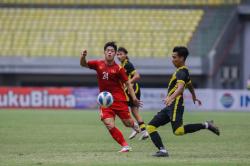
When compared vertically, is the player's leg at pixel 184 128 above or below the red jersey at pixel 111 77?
below

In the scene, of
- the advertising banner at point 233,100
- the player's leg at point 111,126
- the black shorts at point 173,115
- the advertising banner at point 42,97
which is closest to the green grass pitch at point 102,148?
the player's leg at point 111,126

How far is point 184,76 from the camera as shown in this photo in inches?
547

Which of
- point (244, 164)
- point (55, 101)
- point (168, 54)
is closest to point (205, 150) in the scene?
point (244, 164)

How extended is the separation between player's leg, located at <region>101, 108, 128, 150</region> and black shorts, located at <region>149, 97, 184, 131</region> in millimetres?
1010

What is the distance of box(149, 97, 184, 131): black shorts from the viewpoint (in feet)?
45.8

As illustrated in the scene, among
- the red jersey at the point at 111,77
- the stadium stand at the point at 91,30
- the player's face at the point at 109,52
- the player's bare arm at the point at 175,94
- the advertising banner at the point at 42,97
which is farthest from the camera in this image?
the stadium stand at the point at 91,30

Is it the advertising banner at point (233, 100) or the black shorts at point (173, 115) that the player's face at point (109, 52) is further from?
the advertising banner at point (233, 100)

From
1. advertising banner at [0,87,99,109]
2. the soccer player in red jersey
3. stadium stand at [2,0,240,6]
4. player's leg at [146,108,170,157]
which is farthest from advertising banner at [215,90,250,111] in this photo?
player's leg at [146,108,170,157]

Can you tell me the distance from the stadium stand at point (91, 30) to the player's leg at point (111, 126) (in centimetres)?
2999

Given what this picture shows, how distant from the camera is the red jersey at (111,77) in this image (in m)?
15.0

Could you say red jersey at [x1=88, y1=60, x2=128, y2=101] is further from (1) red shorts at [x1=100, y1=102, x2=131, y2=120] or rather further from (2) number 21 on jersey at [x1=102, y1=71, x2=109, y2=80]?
(1) red shorts at [x1=100, y1=102, x2=131, y2=120]

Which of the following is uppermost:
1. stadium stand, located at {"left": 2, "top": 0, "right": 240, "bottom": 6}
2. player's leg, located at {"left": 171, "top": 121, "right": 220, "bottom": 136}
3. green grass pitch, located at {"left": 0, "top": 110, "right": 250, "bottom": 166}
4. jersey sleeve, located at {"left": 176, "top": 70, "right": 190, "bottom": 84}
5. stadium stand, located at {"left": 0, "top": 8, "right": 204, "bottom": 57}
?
stadium stand, located at {"left": 2, "top": 0, "right": 240, "bottom": 6}

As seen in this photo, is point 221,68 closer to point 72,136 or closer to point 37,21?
point 37,21

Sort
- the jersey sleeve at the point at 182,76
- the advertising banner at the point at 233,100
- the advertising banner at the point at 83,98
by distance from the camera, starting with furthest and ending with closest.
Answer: the advertising banner at the point at 83,98 → the advertising banner at the point at 233,100 → the jersey sleeve at the point at 182,76
